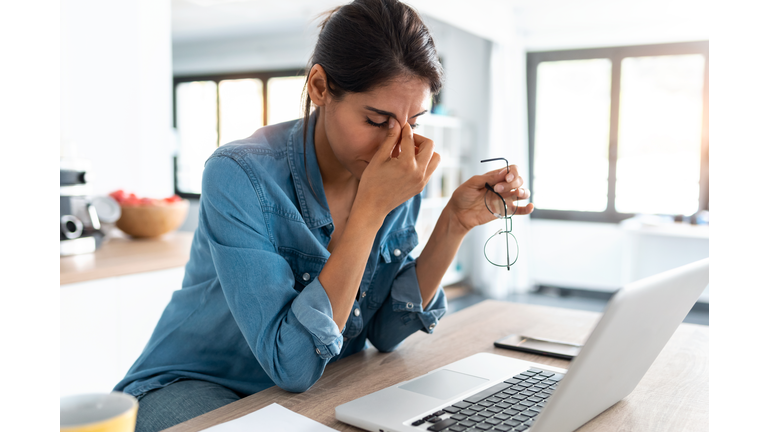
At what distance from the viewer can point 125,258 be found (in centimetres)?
194

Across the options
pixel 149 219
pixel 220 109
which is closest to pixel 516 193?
pixel 149 219

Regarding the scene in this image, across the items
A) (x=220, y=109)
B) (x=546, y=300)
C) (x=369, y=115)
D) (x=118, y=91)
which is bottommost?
(x=546, y=300)

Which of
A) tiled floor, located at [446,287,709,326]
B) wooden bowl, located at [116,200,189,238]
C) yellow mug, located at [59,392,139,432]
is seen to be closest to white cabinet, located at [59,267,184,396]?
wooden bowl, located at [116,200,189,238]

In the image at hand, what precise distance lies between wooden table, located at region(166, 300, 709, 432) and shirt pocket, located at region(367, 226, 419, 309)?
0.35ft

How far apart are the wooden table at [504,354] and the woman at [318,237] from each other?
0.04 m

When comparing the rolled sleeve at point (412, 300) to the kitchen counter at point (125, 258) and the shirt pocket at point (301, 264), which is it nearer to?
the shirt pocket at point (301, 264)

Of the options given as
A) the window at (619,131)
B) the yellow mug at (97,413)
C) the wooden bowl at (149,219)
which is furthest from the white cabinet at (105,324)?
the window at (619,131)

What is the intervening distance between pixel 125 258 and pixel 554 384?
5.14 ft

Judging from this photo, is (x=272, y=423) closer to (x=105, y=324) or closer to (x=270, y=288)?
(x=270, y=288)

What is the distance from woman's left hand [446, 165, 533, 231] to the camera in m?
1.07

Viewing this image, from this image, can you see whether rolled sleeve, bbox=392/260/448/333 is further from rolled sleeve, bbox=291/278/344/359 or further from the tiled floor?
the tiled floor

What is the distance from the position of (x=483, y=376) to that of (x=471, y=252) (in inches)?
178
